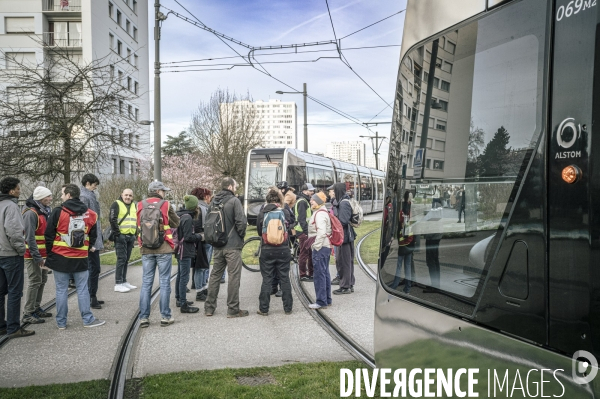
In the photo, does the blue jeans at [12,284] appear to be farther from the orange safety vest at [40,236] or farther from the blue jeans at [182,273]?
the blue jeans at [182,273]

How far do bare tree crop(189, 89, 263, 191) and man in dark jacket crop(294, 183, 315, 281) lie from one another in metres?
29.9

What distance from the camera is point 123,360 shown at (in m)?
6.02

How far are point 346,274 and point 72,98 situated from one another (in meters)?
9.99

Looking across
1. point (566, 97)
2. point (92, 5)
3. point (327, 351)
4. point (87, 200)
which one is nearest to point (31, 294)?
point (87, 200)

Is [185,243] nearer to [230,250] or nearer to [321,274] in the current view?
[230,250]

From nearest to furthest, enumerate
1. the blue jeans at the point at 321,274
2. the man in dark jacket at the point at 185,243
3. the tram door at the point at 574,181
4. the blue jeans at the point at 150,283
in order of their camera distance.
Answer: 1. the tram door at the point at 574,181
2. the blue jeans at the point at 150,283
3. the blue jeans at the point at 321,274
4. the man in dark jacket at the point at 185,243

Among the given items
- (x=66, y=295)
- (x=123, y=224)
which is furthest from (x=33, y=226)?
(x=123, y=224)

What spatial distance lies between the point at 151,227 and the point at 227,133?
115ft

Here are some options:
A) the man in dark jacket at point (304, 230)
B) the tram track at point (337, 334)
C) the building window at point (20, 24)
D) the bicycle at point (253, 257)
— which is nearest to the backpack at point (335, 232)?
the tram track at point (337, 334)

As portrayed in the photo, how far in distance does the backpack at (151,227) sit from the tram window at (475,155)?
184 inches

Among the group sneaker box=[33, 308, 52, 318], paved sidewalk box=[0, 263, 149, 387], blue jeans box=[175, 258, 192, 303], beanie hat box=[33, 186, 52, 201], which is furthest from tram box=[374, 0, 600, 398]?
sneaker box=[33, 308, 52, 318]

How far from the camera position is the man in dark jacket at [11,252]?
682 centimetres

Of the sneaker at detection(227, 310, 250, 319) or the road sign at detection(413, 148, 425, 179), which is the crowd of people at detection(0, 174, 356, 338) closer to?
the sneaker at detection(227, 310, 250, 319)

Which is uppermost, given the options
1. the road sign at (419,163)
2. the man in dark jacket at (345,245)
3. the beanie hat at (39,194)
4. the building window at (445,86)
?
the building window at (445,86)
